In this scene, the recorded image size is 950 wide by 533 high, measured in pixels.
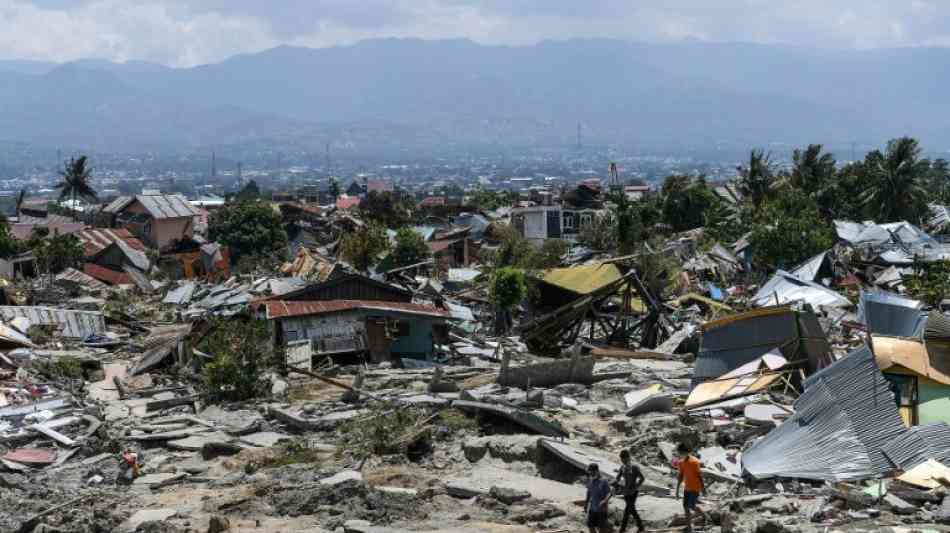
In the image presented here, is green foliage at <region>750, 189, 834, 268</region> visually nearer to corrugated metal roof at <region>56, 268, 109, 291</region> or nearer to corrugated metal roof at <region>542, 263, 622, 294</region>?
corrugated metal roof at <region>542, 263, 622, 294</region>

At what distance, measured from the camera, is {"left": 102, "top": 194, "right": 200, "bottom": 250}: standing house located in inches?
2339

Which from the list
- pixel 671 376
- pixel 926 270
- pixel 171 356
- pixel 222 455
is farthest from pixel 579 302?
pixel 926 270

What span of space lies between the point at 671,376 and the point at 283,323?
8050 millimetres

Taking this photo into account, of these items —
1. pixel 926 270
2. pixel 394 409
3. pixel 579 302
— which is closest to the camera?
pixel 394 409

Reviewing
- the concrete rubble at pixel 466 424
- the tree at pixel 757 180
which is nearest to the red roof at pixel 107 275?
the concrete rubble at pixel 466 424

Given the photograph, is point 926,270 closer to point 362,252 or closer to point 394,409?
point 362,252

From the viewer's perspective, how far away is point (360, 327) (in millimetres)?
23828

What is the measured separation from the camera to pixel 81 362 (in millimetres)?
24188

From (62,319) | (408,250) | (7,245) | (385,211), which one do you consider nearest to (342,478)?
(62,319)

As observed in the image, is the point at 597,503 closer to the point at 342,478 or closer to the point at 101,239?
the point at 342,478

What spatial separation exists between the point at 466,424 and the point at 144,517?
15.1 feet

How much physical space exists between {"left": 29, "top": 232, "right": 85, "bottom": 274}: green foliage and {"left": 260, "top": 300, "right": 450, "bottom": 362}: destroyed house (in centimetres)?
2475

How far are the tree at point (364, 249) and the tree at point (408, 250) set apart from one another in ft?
2.29

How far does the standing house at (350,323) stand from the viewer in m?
23.2
